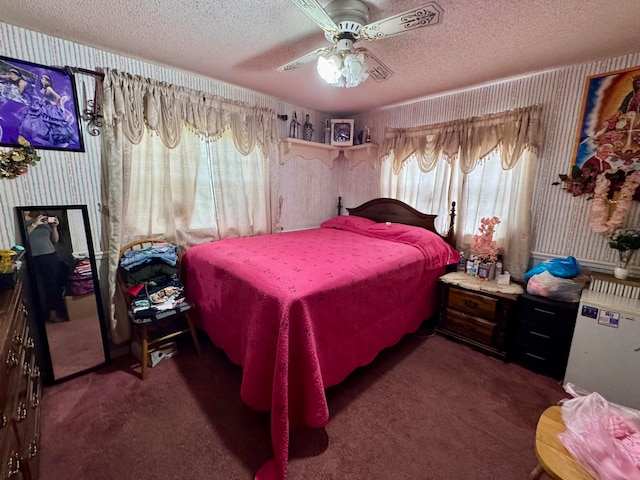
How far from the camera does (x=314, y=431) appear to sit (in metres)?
1.67

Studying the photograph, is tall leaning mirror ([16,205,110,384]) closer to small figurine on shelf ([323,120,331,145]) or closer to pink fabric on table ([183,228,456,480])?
pink fabric on table ([183,228,456,480])

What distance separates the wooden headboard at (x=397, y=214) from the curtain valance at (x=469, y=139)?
0.43 meters

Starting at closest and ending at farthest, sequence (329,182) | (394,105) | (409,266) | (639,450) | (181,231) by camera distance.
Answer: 1. (639,450)
2. (409,266)
3. (181,231)
4. (394,105)
5. (329,182)

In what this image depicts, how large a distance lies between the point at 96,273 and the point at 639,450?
3220 millimetres

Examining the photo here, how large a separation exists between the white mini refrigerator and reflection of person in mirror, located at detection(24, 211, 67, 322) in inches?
148

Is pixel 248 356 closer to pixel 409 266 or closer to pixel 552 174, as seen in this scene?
pixel 409 266

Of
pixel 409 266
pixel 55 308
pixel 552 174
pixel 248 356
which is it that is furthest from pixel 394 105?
pixel 55 308

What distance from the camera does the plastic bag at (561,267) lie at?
Result: 220 cm

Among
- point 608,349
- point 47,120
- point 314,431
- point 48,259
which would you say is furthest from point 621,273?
point 47,120

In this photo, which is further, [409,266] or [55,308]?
[409,266]

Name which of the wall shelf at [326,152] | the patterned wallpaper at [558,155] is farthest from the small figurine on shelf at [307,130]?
the patterned wallpaper at [558,155]

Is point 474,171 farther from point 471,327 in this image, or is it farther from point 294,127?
point 294,127

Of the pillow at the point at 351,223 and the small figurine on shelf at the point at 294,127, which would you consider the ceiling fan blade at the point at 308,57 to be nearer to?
the small figurine on shelf at the point at 294,127

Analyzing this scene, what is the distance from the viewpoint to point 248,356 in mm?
1605
